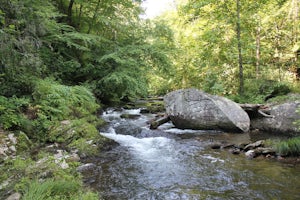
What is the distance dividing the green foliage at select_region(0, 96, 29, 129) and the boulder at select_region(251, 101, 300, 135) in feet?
26.1

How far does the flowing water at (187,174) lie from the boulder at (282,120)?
1412mm

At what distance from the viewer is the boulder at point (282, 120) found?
24.8ft

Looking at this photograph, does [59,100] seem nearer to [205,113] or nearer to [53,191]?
[53,191]

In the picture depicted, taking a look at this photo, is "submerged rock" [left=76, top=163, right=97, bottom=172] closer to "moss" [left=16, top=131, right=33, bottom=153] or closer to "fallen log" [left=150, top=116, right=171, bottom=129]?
"moss" [left=16, top=131, right=33, bottom=153]

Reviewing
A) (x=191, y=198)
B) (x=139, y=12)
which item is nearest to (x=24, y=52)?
(x=191, y=198)

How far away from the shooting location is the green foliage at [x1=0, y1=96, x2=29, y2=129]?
18.2 ft

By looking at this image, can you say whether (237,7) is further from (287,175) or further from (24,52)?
(24,52)

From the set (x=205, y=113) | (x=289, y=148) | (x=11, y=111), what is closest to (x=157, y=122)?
(x=205, y=113)

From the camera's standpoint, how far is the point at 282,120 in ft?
25.9

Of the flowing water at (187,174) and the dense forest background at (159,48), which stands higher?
the dense forest background at (159,48)

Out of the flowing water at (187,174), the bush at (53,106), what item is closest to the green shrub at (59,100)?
the bush at (53,106)

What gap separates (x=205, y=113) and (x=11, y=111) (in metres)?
6.39

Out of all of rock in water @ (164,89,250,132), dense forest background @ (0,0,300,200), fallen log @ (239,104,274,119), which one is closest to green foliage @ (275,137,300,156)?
dense forest background @ (0,0,300,200)

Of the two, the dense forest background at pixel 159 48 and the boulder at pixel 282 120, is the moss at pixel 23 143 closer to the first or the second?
the dense forest background at pixel 159 48
